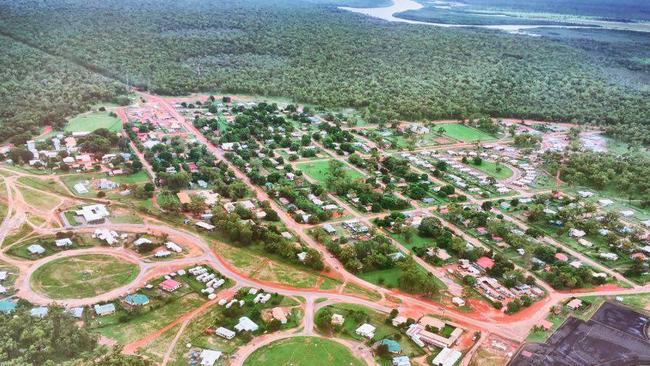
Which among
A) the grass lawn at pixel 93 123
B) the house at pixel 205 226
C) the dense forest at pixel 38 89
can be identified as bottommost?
the house at pixel 205 226

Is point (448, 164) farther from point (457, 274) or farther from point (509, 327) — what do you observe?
point (509, 327)

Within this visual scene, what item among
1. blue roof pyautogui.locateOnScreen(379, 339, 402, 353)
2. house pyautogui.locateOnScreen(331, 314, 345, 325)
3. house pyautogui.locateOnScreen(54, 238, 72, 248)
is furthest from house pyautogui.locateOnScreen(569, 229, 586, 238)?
house pyautogui.locateOnScreen(54, 238, 72, 248)

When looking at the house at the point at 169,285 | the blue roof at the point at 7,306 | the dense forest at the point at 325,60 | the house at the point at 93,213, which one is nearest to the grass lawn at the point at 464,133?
the dense forest at the point at 325,60

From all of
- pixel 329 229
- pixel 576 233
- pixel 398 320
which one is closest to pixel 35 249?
pixel 329 229

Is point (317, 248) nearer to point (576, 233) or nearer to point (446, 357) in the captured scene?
point (446, 357)

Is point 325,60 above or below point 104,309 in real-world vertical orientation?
above

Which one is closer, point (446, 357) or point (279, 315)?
point (446, 357)

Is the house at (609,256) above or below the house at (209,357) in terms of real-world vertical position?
below

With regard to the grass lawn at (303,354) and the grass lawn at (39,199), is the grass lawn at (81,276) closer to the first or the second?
the grass lawn at (39,199)
